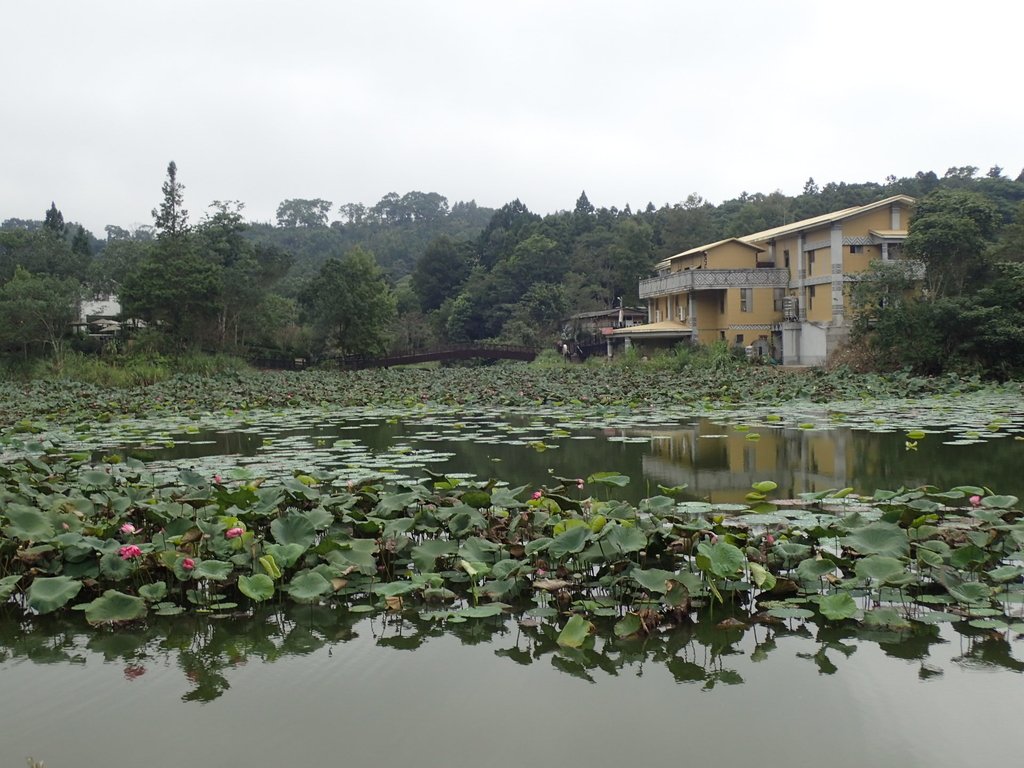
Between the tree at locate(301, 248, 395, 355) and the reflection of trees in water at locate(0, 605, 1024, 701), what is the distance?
34742 mm

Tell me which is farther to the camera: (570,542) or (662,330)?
(662,330)

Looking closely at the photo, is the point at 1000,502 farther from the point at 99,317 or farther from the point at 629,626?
the point at 99,317

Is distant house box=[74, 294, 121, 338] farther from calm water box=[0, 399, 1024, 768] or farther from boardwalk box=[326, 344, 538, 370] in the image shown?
calm water box=[0, 399, 1024, 768]

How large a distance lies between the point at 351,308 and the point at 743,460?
30.8 metres

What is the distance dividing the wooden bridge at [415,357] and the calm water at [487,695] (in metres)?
34.5

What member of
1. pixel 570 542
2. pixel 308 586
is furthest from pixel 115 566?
pixel 570 542

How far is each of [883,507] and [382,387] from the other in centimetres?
1868

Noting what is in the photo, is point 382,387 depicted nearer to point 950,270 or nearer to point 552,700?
point 950,270

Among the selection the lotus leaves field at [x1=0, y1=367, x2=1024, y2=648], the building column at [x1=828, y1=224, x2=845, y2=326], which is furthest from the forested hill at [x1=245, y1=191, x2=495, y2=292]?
the lotus leaves field at [x1=0, y1=367, x2=1024, y2=648]

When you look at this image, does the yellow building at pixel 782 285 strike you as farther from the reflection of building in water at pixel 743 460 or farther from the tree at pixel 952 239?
the reflection of building in water at pixel 743 460

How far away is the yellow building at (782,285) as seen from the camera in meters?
30.9

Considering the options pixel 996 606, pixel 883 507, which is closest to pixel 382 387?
pixel 883 507

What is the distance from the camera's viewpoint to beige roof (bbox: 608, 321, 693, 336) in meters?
35.9

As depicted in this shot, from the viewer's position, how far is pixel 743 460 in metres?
9.16
